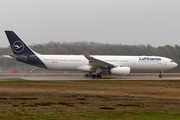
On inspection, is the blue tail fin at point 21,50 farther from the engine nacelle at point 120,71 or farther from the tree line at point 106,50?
the tree line at point 106,50

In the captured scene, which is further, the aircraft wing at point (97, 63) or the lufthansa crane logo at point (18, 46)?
the lufthansa crane logo at point (18, 46)

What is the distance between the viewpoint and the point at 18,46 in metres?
31.5

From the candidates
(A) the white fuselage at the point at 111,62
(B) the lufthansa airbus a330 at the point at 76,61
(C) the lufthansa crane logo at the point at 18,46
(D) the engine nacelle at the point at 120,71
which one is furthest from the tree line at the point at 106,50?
(D) the engine nacelle at the point at 120,71

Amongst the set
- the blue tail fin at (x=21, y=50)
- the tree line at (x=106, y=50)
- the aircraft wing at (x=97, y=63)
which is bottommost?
the aircraft wing at (x=97, y=63)

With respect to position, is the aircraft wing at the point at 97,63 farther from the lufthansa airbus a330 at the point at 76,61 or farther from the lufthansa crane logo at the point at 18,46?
the lufthansa crane logo at the point at 18,46

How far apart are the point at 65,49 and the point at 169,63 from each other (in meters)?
31.8

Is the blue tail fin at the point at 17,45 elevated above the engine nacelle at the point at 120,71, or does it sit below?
above

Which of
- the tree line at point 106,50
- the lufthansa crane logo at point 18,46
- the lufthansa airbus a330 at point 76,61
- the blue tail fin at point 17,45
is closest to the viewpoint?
the lufthansa airbus a330 at point 76,61

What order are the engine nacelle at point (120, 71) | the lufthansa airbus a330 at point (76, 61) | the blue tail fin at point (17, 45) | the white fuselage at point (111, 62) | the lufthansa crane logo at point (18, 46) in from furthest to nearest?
the white fuselage at point (111, 62) < the lufthansa crane logo at point (18, 46) < the blue tail fin at point (17, 45) < the lufthansa airbus a330 at point (76, 61) < the engine nacelle at point (120, 71)

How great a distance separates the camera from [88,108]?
939 centimetres

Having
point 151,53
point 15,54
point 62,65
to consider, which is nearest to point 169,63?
point 62,65

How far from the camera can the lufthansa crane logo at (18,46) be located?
31531 mm

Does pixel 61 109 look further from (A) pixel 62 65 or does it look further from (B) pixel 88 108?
(A) pixel 62 65

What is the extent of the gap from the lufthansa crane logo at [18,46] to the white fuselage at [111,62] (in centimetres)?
258
